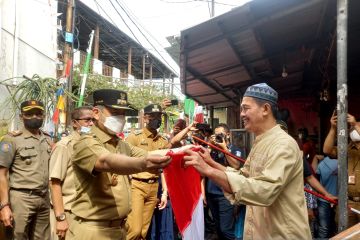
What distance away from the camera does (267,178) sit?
2.15m

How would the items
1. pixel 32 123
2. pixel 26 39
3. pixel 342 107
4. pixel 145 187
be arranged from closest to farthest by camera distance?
pixel 342 107 → pixel 32 123 → pixel 145 187 → pixel 26 39

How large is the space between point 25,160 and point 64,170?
82 cm

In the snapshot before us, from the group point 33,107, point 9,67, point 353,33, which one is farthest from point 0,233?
point 353,33

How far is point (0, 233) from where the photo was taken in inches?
174

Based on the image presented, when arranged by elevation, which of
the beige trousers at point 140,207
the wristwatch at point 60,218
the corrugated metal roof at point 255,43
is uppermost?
the corrugated metal roof at point 255,43

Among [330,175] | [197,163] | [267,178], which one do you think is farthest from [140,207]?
[267,178]

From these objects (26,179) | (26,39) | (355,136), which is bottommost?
(26,179)

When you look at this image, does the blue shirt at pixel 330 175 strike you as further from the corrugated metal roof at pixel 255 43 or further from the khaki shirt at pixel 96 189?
the khaki shirt at pixel 96 189

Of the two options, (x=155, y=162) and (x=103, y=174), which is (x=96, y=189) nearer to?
(x=103, y=174)

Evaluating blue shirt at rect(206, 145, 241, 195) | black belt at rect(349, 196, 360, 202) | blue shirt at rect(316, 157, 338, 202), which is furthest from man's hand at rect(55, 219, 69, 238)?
blue shirt at rect(316, 157, 338, 202)

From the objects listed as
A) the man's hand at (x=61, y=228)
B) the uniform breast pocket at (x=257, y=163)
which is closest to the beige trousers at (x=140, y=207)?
the man's hand at (x=61, y=228)

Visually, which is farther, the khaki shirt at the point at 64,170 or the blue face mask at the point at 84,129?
the blue face mask at the point at 84,129

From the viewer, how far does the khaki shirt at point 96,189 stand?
253 centimetres

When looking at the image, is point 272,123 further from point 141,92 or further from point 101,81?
point 141,92
